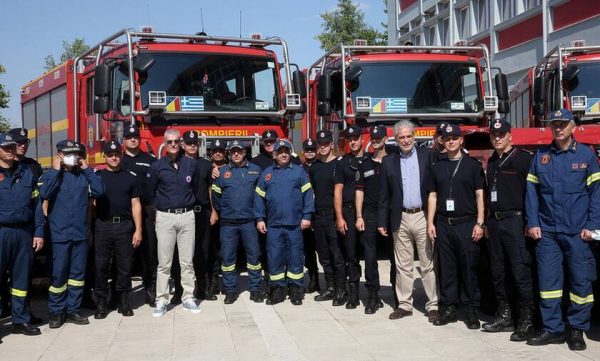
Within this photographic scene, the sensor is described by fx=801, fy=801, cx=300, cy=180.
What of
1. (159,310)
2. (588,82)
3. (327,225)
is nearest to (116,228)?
(159,310)

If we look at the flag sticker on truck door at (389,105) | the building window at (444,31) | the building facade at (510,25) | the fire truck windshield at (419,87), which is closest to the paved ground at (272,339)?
the flag sticker on truck door at (389,105)

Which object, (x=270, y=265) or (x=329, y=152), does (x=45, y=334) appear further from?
(x=329, y=152)

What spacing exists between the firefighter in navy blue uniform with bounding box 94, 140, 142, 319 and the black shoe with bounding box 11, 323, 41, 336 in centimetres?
81

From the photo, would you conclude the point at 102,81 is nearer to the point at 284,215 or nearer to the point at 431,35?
the point at 284,215

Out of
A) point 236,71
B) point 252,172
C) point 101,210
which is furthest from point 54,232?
point 236,71

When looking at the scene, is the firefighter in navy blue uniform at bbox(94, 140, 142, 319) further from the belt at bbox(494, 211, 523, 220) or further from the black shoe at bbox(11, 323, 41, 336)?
the belt at bbox(494, 211, 523, 220)

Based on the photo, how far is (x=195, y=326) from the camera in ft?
25.6

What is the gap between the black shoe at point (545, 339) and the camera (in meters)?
6.63

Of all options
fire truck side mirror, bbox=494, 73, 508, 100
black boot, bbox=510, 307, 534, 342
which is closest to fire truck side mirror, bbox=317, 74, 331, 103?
fire truck side mirror, bbox=494, 73, 508, 100

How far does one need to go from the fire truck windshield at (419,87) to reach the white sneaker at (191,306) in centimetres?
417

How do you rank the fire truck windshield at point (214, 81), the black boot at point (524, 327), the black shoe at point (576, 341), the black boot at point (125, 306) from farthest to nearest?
the fire truck windshield at point (214, 81) → the black boot at point (125, 306) → the black boot at point (524, 327) → the black shoe at point (576, 341)

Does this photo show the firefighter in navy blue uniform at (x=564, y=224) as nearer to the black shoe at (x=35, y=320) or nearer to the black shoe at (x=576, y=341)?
the black shoe at (x=576, y=341)

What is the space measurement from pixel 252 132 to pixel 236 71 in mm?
900

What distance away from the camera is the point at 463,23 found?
101 feet
